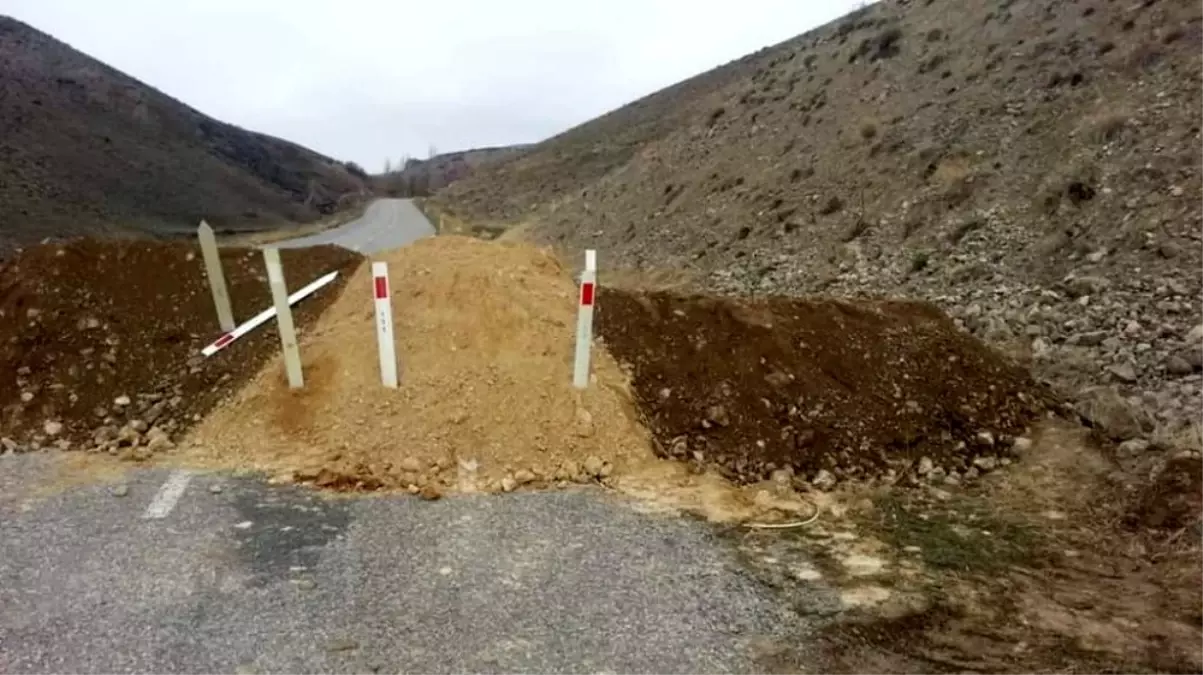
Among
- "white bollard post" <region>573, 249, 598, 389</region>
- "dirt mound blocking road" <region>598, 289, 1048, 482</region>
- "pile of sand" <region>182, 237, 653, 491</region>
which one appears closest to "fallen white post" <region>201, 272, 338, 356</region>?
"pile of sand" <region>182, 237, 653, 491</region>

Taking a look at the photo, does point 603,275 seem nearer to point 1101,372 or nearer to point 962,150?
point 962,150

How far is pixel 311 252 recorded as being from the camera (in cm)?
845

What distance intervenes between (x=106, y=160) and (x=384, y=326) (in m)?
51.6

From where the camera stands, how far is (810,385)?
21.9 feet

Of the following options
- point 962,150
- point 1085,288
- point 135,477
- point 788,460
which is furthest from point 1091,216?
point 135,477

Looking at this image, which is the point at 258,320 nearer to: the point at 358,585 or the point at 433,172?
the point at 358,585

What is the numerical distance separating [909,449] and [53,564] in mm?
5668

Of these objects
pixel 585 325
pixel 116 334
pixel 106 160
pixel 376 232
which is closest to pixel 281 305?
pixel 116 334

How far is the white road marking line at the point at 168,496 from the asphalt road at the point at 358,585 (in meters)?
0.02

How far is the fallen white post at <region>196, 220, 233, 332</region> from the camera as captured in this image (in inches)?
272

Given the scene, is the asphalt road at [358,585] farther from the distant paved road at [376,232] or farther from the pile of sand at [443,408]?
the distant paved road at [376,232]

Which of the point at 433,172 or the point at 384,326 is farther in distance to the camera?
the point at 433,172

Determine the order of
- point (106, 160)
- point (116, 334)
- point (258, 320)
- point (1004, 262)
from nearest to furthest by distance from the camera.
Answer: point (116, 334), point (258, 320), point (1004, 262), point (106, 160)

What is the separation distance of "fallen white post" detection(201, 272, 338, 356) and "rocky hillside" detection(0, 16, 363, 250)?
26772 millimetres
